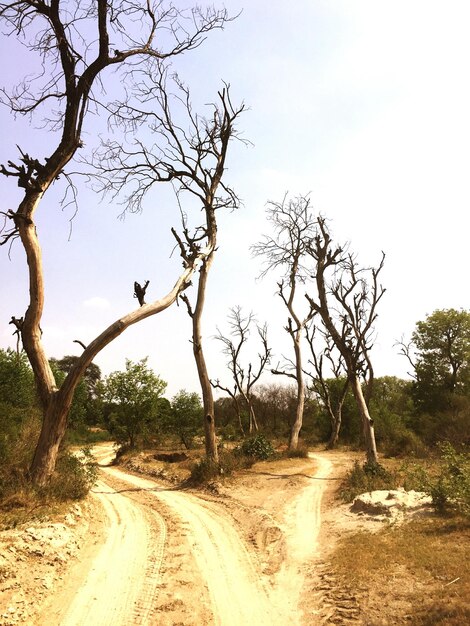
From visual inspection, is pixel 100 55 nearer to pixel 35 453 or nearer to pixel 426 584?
pixel 35 453

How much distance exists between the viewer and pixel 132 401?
77.3 ft

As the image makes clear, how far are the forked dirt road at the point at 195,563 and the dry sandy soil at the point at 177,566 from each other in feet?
0.05

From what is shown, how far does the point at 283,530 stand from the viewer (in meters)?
8.12

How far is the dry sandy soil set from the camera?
4715 mm

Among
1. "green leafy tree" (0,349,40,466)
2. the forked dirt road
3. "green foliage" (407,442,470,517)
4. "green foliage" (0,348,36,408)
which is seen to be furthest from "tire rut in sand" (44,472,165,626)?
"green foliage" (0,348,36,408)

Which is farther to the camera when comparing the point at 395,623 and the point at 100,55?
the point at 100,55

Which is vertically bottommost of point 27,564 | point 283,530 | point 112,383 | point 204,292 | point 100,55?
point 283,530

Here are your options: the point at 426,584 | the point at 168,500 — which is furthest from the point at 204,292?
the point at 426,584

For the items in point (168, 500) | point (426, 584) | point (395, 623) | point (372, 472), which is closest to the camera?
point (395, 623)

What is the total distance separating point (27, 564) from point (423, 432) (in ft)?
75.2

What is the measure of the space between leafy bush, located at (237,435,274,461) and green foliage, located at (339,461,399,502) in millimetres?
4974

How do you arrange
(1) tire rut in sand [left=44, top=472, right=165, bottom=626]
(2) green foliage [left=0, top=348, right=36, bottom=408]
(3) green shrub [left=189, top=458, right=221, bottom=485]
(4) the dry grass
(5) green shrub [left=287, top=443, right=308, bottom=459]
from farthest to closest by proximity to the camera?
(2) green foliage [left=0, top=348, right=36, bottom=408] → (5) green shrub [left=287, top=443, right=308, bottom=459] → (3) green shrub [left=189, top=458, right=221, bottom=485] → (1) tire rut in sand [left=44, top=472, right=165, bottom=626] → (4) the dry grass

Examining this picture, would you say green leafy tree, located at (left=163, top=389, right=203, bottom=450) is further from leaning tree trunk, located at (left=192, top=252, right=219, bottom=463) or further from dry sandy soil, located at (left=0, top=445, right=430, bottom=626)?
dry sandy soil, located at (left=0, top=445, right=430, bottom=626)

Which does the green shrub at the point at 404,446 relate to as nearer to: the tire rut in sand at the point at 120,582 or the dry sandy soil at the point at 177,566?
the dry sandy soil at the point at 177,566
